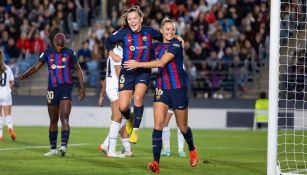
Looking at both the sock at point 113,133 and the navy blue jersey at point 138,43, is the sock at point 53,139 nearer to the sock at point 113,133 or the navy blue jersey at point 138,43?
the sock at point 113,133

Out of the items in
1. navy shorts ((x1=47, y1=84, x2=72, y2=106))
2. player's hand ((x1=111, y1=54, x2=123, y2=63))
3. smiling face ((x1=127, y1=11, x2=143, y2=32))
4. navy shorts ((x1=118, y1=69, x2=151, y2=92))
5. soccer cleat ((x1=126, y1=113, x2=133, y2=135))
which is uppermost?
smiling face ((x1=127, y1=11, x2=143, y2=32))

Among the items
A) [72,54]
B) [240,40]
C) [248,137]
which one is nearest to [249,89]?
[240,40]

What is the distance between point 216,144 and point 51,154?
595 centimetres

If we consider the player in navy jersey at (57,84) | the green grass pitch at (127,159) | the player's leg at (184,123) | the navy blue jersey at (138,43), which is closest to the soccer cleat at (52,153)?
the player in navy jersey at (57,84)

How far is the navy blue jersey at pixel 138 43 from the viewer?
14.2 meters

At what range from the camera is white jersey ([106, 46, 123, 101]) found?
631 inches

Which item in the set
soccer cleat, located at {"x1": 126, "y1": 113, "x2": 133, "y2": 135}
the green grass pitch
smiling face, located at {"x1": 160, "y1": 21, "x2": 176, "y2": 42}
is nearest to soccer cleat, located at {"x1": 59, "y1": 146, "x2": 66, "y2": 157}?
the green grass pitch

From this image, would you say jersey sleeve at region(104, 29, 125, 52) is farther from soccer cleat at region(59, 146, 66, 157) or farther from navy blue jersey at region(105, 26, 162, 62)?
soccer cleat at region(59, 146, 66, 157)

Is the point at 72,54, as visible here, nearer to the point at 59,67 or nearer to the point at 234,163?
the point at 59,67

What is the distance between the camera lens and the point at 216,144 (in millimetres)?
20781

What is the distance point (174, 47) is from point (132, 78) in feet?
3.74

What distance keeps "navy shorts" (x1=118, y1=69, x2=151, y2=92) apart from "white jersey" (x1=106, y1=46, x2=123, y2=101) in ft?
5.37

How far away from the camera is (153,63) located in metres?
13.3

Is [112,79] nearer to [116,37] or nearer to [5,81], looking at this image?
[116,37]
